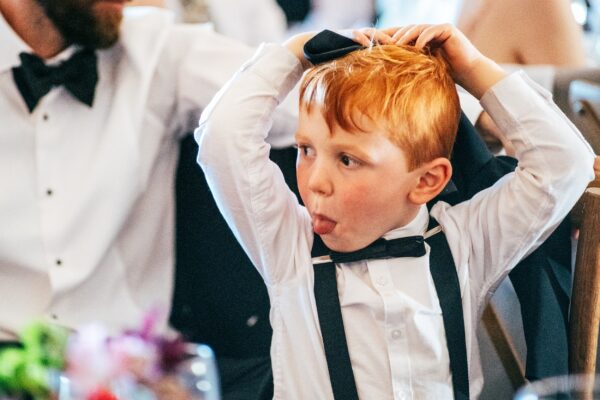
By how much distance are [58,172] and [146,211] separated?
190 mm

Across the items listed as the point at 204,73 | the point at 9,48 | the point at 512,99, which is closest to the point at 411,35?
the point at 512,99

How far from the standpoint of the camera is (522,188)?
1025 millimetres

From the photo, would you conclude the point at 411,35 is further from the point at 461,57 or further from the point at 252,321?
the point at 252,321

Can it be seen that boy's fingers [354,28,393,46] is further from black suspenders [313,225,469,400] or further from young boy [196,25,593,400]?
black suspenders [313,225,469,400]

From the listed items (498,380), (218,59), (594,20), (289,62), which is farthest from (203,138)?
(594,20)

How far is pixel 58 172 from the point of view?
58.1 inches

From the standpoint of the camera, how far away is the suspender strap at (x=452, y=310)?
1.05m

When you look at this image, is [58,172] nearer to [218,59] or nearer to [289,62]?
[218,59]

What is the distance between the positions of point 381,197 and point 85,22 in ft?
2.46

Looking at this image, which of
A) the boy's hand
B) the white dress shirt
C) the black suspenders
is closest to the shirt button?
the white dress shirt

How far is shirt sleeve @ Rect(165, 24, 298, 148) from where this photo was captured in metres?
1.45

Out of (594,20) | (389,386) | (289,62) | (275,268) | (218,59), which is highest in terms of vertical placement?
(289,62)

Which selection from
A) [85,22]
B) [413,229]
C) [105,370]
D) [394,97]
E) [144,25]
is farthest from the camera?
[144,25]

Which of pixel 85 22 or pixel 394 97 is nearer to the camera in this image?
pixel 394 97
